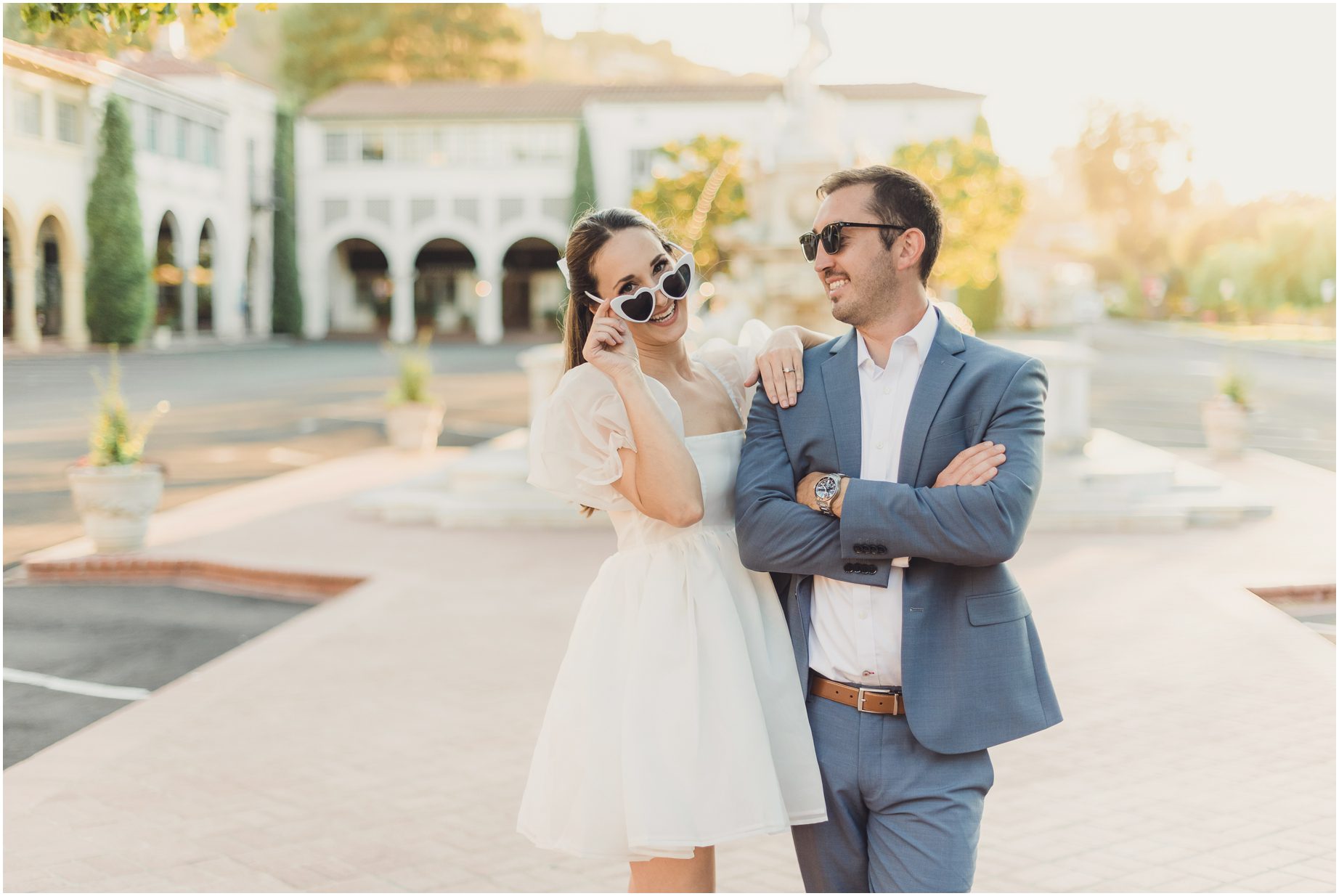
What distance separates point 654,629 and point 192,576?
25.2ft

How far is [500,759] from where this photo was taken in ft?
17.1

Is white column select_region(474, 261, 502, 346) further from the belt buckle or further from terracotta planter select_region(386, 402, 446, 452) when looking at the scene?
the belt buckle

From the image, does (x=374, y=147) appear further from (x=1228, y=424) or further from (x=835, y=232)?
Result: (x=835, y=232)

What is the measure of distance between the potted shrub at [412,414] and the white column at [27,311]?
179 inches

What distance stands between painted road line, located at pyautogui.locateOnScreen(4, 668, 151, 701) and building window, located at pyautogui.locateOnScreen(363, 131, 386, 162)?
49301mm

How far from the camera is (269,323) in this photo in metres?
51.0

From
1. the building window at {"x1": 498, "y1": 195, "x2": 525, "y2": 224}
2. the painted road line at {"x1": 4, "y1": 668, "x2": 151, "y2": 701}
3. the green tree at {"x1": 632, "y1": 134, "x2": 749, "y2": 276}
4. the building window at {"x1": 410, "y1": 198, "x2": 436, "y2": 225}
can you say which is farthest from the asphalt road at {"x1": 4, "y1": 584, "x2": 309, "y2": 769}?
the building window at {"x1": 410, "y1": 198, "x2": 436, "y2": 225}

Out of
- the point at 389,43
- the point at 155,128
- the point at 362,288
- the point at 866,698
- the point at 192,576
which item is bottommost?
the point at 192,576

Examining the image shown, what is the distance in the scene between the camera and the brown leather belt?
2.54 metres

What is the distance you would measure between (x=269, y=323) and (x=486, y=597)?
45630mm

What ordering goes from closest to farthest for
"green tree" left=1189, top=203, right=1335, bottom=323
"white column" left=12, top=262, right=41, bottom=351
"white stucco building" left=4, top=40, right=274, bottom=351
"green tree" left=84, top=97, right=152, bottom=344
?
"white stucco building" left=4, top=40, right=274, bottom=351, "white column" left=12, top=262, right=41, bottom=351, "green tree" left=84, top=97, right=152, bottom=344, "green tree" left=1189, top=203, right=1335, bottom=323

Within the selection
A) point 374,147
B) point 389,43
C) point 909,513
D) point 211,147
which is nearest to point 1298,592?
point 909,513

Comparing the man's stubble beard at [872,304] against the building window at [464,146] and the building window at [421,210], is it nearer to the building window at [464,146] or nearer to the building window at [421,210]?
the building window at [464,146]

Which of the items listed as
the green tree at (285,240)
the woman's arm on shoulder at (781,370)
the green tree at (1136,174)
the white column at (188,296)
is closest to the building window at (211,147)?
the white column at (188,296)
